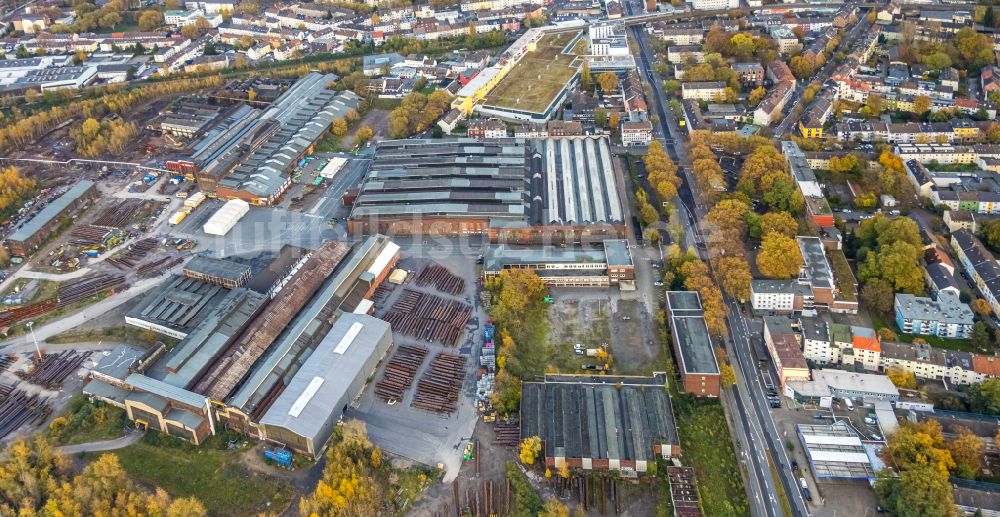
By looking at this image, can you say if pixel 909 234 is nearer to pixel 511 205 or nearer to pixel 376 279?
pixel 511 205

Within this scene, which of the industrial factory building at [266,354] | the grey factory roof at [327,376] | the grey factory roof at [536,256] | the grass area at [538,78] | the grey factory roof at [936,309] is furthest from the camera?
the grass area at [538,78]

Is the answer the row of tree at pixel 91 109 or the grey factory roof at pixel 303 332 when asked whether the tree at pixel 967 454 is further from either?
the row of tree at pixel 91 109

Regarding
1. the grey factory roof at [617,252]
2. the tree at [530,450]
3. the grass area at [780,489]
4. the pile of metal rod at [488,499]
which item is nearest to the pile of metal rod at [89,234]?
the pile of metal rod at [488,499]

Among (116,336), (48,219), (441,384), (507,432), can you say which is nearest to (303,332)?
(441,384)

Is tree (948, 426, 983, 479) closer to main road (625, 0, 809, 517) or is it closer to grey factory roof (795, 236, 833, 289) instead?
main road (625, 0, 809, 517)

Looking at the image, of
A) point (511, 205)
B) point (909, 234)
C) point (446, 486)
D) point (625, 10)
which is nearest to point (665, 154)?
point (511, 205)
